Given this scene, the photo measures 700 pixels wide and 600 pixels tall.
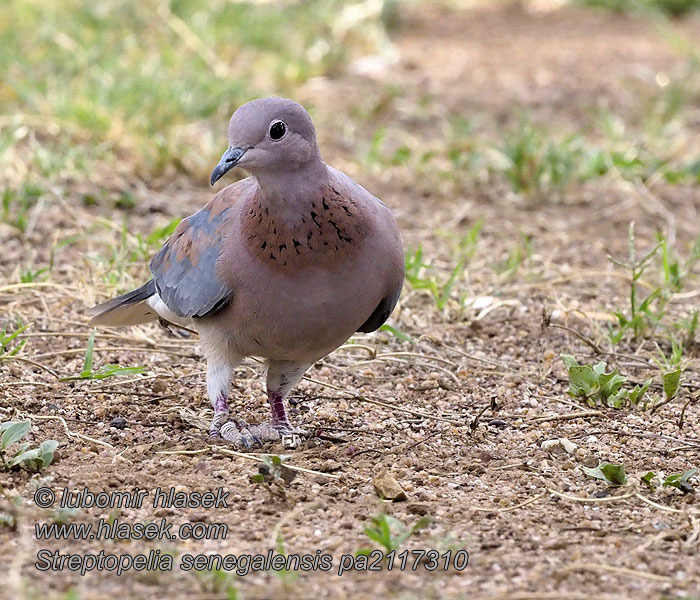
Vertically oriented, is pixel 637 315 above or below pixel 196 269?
below

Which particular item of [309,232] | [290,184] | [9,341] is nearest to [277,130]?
[290,184]

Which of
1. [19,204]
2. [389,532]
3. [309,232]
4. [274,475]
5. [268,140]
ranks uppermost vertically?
[19,204]

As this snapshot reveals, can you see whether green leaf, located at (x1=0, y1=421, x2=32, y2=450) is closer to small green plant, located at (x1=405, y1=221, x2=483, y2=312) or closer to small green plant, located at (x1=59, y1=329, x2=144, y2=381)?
small green plant, located at (x1=59, y1=329, x2=144, y2=381)

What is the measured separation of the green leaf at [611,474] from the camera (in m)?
3.20

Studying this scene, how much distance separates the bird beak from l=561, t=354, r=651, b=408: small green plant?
1.34 m

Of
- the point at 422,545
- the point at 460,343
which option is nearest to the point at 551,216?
the point at 460,343

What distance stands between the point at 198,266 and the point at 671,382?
159 cm

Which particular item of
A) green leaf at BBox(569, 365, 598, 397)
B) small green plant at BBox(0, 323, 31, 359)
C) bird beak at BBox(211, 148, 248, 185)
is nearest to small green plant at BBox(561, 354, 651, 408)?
green leaf at BBox(569, 365, 598, 397)

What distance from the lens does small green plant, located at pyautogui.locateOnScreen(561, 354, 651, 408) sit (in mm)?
3809

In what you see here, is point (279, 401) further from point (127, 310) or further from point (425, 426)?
point (127, 310)

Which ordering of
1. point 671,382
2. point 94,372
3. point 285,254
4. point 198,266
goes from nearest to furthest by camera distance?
1. point 285,254
2. point 198,266
3. point 671,382
4. point 94,372

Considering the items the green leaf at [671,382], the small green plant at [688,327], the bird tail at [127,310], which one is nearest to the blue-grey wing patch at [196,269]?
the bird tail at [127,310]

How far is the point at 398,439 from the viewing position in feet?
12.0

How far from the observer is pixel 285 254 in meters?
3.29
